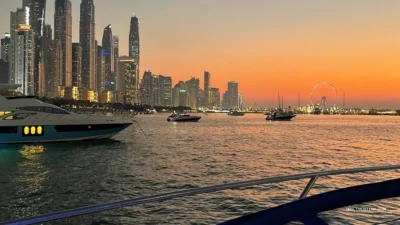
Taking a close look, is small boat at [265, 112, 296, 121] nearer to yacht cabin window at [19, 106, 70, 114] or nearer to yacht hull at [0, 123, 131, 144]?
yacht hull at [0, 123, 131, 144]

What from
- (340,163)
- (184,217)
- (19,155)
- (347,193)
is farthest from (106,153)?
(347,193)

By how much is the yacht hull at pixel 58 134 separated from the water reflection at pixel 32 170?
307 centimetres

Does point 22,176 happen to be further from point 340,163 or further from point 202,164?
point 340,163

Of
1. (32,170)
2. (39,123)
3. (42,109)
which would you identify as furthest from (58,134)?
(32,170)

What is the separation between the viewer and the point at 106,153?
3139cm

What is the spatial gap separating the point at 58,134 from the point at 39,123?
1.96 m

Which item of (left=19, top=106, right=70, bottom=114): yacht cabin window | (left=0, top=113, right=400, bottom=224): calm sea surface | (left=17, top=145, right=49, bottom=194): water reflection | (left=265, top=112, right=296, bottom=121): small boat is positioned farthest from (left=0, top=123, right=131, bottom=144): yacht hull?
(left=265, top=112, right=296, bottom=121): small boat

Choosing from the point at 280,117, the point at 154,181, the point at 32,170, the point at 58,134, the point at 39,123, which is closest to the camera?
the point at 154,181

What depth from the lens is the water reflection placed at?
684 inches

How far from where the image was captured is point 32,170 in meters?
22.2

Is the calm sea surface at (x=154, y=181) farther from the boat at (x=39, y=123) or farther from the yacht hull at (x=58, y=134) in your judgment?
the boat at (x=39, y=123)

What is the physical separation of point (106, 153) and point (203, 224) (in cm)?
2144

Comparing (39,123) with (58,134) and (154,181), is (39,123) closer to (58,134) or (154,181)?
(58,134)

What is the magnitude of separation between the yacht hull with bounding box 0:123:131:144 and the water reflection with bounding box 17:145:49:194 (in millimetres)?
3069
